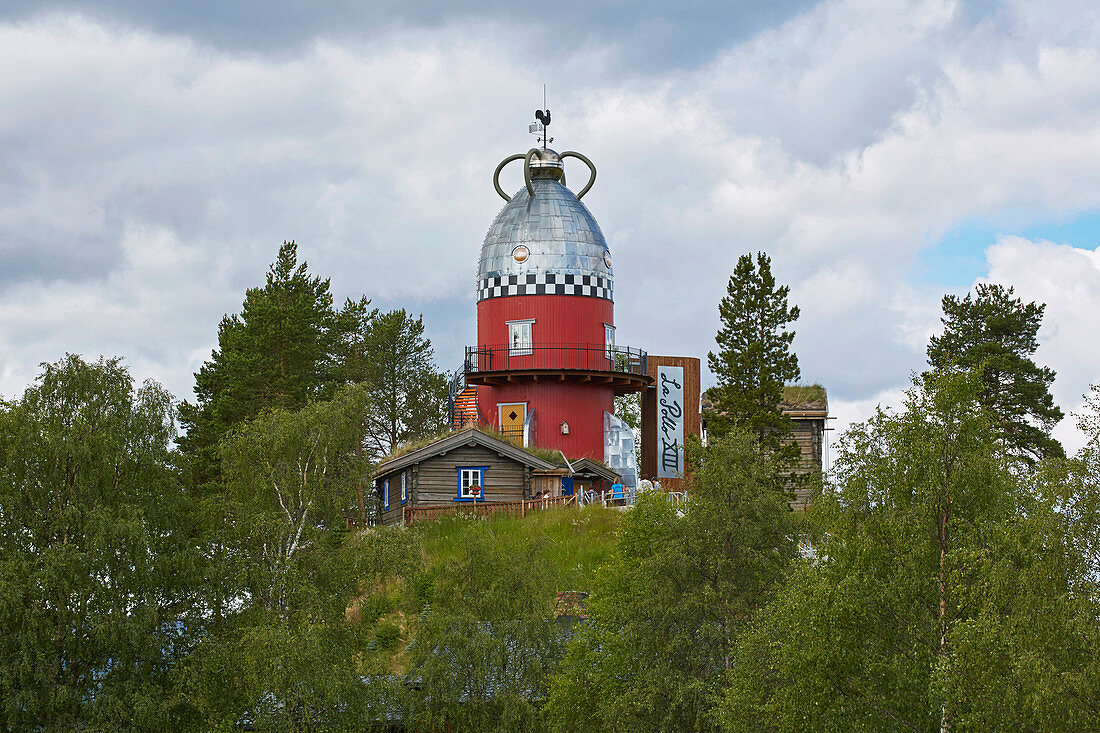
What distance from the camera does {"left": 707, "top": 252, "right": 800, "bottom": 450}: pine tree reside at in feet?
145

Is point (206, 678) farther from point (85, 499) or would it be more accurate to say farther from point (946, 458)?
point (946, 458)

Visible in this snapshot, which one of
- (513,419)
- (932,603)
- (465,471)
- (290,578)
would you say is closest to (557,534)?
(465,471)

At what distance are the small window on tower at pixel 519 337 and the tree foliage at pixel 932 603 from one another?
1066 inches

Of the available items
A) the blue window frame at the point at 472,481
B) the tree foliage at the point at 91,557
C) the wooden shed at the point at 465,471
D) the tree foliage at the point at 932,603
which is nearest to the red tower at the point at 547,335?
the wooden shed at the point at 465,471

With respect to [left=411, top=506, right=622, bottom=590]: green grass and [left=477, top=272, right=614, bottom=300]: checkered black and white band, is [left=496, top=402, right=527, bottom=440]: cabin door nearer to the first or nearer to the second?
[left=477, top=272, right=614, bottom=300]: checkered black and white band

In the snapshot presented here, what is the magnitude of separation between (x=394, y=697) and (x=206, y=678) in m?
4.55

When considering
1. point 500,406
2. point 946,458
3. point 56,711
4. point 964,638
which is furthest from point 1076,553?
point 500,406

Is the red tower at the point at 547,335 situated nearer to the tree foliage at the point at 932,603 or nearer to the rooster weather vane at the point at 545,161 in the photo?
the rooster weather vane at the point at 545,161

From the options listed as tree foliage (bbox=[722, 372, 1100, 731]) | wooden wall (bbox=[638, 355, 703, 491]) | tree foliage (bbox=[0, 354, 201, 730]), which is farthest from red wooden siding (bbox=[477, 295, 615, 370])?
tree foliage (bbox=[722, 372, 1100, 731])

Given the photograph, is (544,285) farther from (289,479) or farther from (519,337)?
(289,479)

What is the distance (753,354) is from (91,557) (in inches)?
940

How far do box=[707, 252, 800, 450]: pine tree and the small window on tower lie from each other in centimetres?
811

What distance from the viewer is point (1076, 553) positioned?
57.1ft

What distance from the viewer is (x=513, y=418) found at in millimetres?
49469
